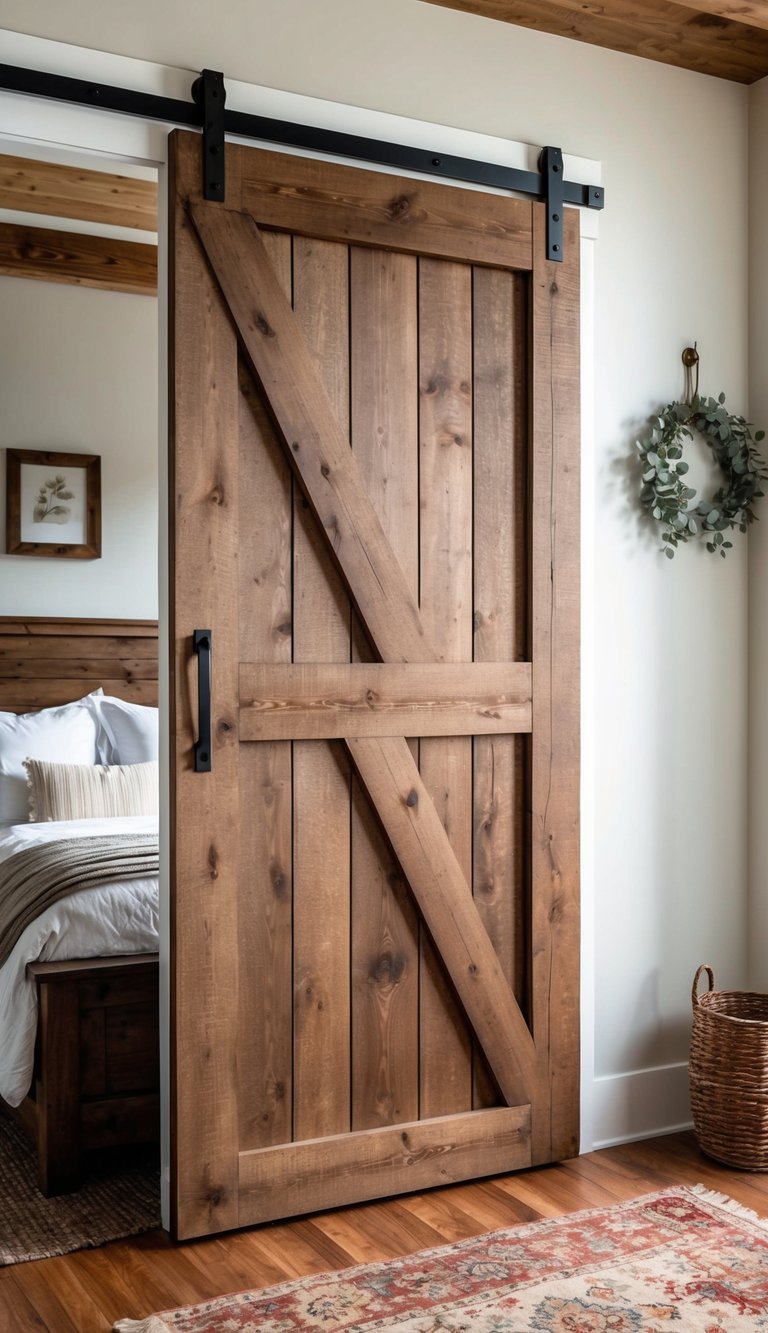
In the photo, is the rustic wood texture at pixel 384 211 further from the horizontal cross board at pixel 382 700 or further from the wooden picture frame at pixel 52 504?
the wooden picture frame at pixel 52 504

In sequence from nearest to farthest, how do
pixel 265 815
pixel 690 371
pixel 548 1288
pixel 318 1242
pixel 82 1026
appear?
pixel 548 1288 → pixel 318 1242 → pixel 265 815 → pixel 82 1026 → pixel 690 371

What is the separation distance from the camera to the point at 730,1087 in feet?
9.84

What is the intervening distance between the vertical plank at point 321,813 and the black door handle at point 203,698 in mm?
228

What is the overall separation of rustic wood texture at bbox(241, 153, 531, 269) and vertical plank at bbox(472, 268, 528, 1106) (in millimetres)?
85

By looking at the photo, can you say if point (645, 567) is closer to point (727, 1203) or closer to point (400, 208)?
point (400, 208)

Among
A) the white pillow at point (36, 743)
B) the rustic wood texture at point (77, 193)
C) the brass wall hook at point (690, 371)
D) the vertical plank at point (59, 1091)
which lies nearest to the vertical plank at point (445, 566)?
the brass wall hook at point (690, 371)

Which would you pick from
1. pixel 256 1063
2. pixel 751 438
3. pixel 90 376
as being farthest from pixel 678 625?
pixel 90 376

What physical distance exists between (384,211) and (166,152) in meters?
0.52

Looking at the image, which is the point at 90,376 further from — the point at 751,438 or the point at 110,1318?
the point at 110,1318

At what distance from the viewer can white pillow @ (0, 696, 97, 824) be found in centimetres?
442

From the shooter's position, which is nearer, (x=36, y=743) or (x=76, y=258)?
(x=36, y=743)

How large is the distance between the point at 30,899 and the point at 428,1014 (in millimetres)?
1052

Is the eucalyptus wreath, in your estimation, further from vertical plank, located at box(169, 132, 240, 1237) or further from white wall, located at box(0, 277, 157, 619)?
white wall, located at box(0, 277, 157, 619)

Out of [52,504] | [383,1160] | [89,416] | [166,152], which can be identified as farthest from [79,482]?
[383,1160]
